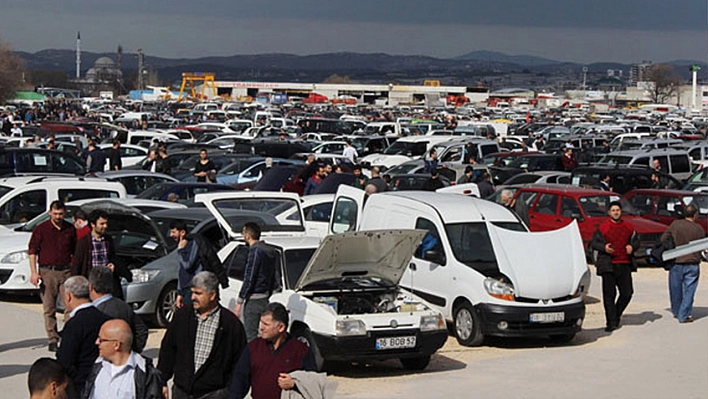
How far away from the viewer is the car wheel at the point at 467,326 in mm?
14250

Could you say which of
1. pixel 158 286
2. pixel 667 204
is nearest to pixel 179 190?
pixel 158 286

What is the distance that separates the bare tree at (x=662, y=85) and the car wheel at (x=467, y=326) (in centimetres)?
16913

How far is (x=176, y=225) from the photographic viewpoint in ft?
42.3

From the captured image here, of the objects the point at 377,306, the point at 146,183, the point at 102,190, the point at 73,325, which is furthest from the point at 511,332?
the point at 146,183

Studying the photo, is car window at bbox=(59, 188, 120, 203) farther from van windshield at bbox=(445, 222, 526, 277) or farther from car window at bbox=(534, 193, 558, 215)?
car window at bbox=(534, 193, 558, 215)

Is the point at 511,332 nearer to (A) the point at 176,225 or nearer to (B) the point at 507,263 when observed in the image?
(B) the point at 507,263

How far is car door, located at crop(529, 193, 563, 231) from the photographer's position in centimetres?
2234

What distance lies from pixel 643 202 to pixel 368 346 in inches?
555

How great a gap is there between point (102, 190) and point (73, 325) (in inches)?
490

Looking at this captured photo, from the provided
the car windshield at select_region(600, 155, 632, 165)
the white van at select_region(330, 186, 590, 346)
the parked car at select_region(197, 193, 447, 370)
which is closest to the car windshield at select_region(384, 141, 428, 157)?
the car windshield at select_region(600, 155, 632, 165)

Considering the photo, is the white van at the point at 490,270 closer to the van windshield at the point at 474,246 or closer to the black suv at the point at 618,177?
the van windshield at the point at 474,246

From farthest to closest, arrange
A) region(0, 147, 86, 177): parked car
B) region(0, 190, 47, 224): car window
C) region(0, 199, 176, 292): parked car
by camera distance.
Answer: region(0, 147, 86, 177): parked car, region(0, 190, 47, 224): car window, region(0, 199, 176, 292): parked car

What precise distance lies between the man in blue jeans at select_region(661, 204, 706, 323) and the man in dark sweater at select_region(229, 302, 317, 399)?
9.76 m

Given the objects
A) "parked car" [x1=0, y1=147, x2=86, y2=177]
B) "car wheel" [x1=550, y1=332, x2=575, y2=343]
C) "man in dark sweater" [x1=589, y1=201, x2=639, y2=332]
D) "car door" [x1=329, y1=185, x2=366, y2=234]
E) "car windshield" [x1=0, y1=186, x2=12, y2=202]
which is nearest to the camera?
"car wheel" [x1=550, y1=332, x2=575, y2=343]
